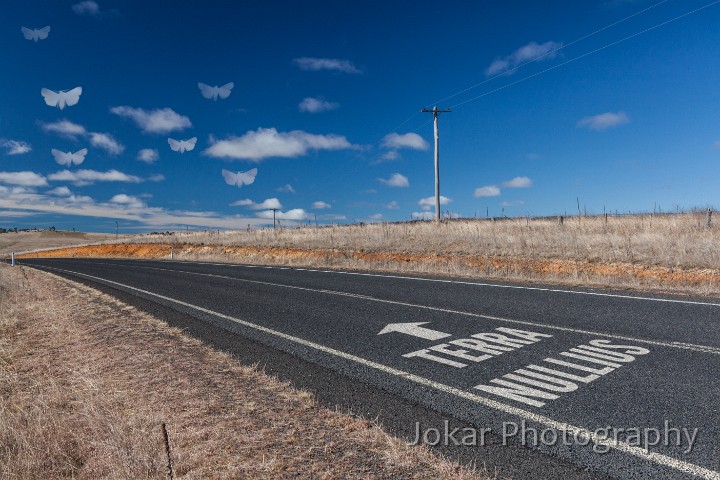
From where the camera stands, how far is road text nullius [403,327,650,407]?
13.5ft

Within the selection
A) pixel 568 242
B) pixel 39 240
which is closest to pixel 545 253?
pixel 568 242

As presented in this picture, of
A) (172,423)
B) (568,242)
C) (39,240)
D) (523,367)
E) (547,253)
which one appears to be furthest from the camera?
(39,240)

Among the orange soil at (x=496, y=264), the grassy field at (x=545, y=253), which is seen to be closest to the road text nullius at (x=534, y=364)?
the grassy field at (x=545, y=253)

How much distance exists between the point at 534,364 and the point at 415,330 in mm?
2031

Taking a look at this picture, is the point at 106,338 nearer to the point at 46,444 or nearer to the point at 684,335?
the point at 46,444

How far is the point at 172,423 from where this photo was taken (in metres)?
3.43

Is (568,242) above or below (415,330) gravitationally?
above

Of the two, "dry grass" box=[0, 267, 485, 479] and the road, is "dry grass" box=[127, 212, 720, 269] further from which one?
"dry grass" box=[0, 267, 485, 479]

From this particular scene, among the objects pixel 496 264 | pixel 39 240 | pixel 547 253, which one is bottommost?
pixel 496 264

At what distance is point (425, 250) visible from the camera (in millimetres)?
20016

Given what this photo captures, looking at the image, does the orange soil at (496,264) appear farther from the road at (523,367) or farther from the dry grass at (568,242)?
the road at (523,367)

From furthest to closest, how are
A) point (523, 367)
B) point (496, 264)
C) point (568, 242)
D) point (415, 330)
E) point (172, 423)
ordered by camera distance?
point (568, 242) < point (496, 264) < point (415, 330) < point (523, 367) < point (172, 423)

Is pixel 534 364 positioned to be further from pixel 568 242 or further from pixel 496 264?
pixel 568 242

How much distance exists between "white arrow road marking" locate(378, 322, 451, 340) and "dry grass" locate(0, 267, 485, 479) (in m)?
2.37
